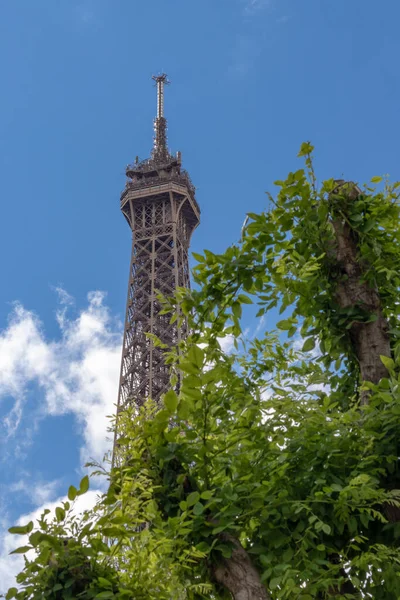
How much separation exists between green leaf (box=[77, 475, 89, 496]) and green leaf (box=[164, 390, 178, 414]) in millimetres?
475

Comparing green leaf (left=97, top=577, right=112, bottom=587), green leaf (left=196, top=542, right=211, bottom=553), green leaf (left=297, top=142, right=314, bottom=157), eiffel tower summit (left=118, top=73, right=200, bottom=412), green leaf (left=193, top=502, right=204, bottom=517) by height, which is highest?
eiffel tower summit (left=118, top=73, right=200, bottom=412)

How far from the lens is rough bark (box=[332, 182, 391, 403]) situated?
12.6ft

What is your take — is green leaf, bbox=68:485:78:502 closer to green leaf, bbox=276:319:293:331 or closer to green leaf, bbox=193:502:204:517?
green leaf, bbox=193:502:204:517

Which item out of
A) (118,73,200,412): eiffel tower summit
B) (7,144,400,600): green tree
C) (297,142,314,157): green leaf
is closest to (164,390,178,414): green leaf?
(7,144,400,600): green tree

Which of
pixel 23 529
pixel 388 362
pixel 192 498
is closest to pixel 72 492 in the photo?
pixel 23 529

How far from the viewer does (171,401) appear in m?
3.06

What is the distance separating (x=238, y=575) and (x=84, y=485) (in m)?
0.87

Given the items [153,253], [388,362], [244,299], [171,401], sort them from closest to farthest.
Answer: [171,401] → [388,362] → [244,299] → [153,253]

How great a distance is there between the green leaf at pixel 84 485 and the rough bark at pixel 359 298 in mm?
1635

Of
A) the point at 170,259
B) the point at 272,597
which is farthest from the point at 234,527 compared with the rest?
the point at 170,259

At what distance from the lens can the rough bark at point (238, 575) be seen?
121 inches

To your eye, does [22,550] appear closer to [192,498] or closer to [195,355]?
[192,498]

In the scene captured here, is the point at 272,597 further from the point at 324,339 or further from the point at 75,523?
the point at 324,339

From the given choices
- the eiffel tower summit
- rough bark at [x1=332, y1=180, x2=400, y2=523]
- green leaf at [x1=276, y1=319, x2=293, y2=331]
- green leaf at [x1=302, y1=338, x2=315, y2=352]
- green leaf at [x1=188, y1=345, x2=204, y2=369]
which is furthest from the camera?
the eiffel tower summit
